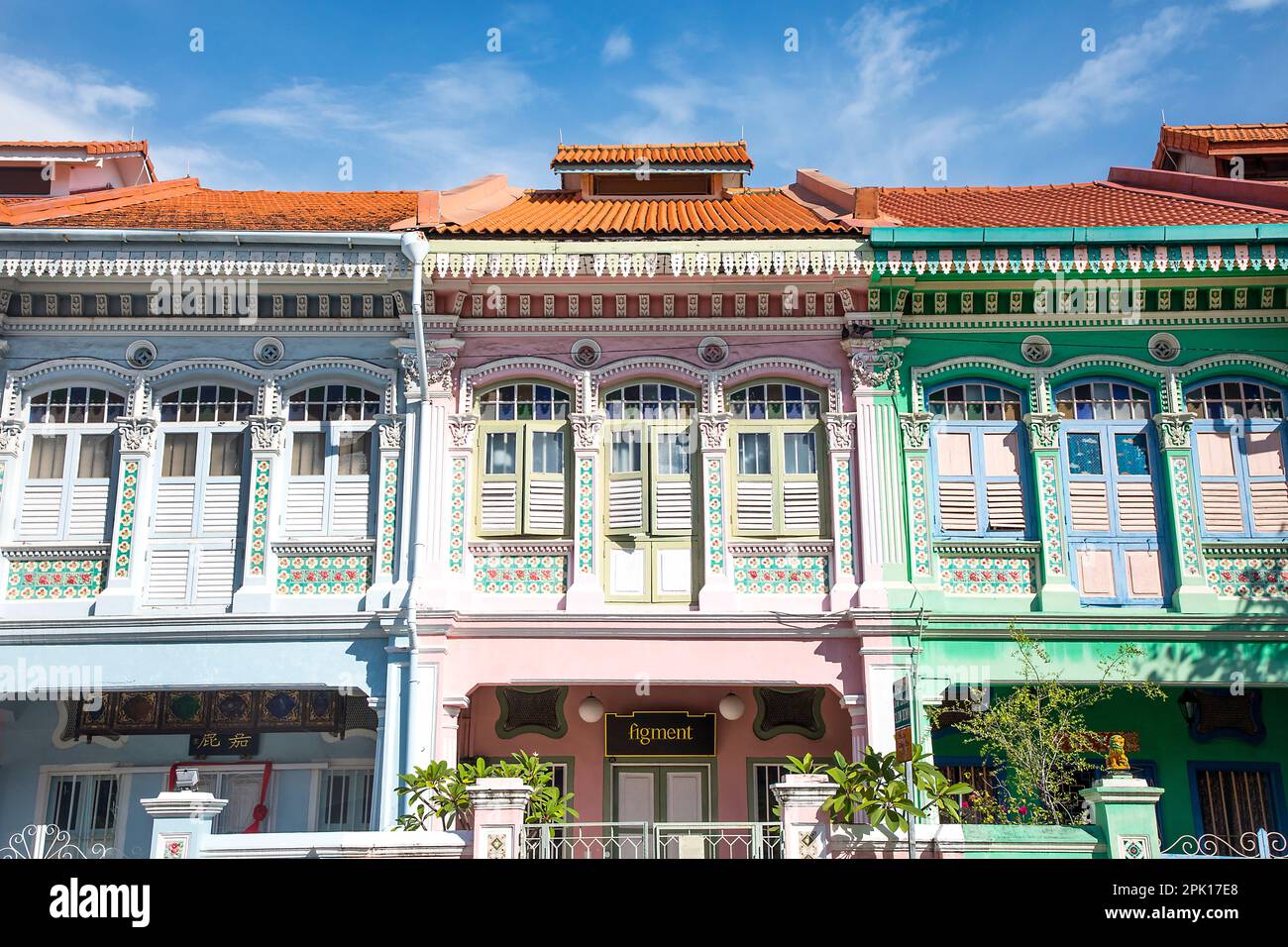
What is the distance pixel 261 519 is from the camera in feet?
45.1

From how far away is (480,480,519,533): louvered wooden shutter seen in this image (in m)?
13.8

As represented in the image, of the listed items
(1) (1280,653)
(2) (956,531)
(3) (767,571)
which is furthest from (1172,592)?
(3) (767,571)

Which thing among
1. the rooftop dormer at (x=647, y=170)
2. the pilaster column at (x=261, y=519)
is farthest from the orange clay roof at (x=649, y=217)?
the pilaster column at (x=261, y=519)

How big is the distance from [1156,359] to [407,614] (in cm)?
866


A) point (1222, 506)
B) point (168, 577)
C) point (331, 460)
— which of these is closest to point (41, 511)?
point (168, 577)

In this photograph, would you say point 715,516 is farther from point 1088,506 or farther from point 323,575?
point 323,575

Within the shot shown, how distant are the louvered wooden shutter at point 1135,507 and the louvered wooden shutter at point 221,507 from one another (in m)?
9.63

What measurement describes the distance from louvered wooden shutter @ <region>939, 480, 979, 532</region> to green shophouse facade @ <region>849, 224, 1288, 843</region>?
0.02 m

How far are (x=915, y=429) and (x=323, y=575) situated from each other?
664cm

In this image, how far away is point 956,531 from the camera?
45.3ft

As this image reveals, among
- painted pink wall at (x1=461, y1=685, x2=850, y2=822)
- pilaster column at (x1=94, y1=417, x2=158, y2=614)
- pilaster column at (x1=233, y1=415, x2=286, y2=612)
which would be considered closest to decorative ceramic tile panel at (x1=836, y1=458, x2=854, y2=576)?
painted pink wall at (x1=461, y1=685, x2=850, y2=822)

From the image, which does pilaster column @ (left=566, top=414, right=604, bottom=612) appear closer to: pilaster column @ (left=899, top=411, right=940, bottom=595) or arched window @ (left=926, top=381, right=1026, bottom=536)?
pilaster column @ (left=899, top=411, right=940, bottom=595)

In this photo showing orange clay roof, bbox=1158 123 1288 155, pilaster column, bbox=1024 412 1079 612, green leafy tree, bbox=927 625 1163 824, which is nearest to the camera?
green leafy tree, bbox=927 625 1163 824
